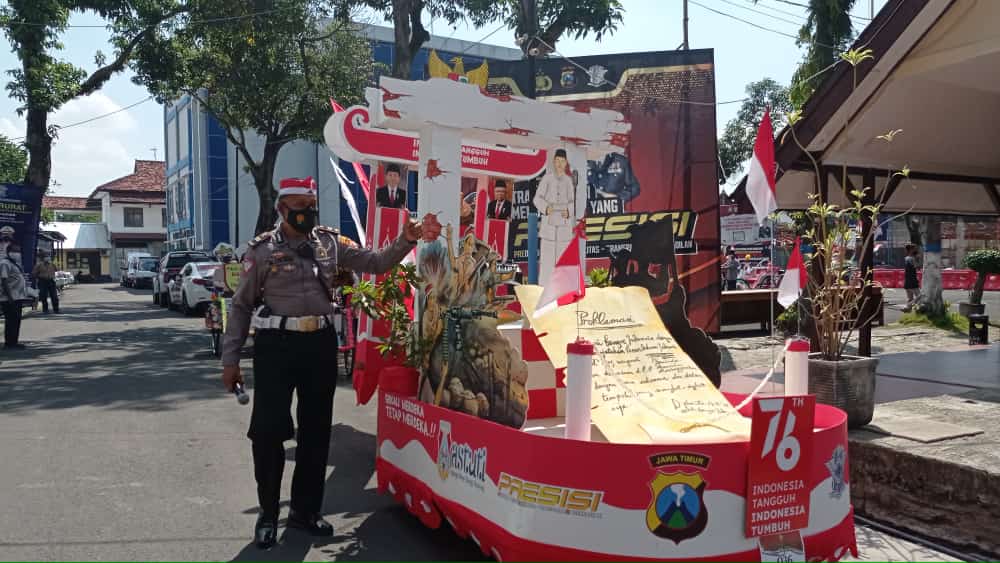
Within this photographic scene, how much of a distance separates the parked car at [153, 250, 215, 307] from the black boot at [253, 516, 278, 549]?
73.9ft

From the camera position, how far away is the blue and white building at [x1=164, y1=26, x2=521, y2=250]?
3769 centimetres

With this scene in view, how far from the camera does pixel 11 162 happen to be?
43.7m

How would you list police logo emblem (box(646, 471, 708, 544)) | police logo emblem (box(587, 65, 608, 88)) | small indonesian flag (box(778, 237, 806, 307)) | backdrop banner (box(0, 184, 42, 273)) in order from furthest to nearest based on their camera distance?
backdrop banner (box(0, 184, 42, 273))
police logo emblem (box(587, 65, 608, 88))
small indonesian flag (box(778, 237, 806, 307))
police logo emblem (box(646, 471, 708, 544))

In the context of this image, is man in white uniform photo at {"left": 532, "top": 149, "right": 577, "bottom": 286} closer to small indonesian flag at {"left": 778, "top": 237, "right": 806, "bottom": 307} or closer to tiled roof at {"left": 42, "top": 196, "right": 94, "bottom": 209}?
small indonesian flag at {"left": 778, "top": 237, "right": 806, "bottom": 307}

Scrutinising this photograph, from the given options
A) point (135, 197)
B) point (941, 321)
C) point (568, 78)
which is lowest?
point (941, 321)

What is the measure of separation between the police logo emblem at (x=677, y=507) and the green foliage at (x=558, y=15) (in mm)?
17259

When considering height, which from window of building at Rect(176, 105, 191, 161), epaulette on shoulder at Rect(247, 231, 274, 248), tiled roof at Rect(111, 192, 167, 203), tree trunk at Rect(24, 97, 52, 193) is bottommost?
epaulette on shoulder at Rect(247, 231, 274, 248)

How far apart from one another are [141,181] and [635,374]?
70.2 m

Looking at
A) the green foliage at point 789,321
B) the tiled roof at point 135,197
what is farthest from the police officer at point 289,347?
the tiled roof at point 135,197

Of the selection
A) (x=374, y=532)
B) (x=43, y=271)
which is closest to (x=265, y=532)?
(x=374, y=532)

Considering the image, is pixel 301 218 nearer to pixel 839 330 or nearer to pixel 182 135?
pixel 839 330

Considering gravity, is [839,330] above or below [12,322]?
above

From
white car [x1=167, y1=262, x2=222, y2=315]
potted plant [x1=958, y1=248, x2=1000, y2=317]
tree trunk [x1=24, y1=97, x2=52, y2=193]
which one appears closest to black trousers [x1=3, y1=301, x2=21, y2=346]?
white car [x1=167, y1=262, x2=222, y2=315]

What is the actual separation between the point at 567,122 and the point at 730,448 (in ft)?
8.45
